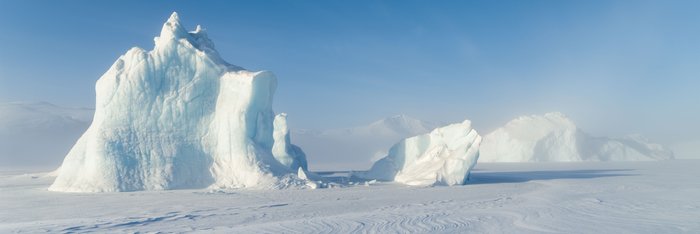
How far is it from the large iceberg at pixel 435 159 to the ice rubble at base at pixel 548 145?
36837 millimetres

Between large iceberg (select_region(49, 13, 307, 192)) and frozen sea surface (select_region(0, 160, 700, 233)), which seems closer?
frozen sea surface (select_region(0, 160, 700, 233))

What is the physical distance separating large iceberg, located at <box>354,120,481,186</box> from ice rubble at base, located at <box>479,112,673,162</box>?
36837 mm

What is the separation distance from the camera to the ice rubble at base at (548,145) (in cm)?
6206

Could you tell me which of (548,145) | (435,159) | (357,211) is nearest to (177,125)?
(357,211)

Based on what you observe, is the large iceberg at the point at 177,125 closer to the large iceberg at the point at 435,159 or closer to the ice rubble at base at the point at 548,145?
the large iceberg at the point at 435,159

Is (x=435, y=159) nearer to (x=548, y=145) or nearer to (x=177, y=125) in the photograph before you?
(x=177, y=125)

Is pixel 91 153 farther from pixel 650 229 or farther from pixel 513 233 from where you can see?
pixel 650 229

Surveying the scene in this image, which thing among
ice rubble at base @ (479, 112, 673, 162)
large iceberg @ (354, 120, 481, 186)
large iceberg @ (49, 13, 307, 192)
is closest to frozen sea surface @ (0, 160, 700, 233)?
large iceberg @ (49, 13, 307, 192)

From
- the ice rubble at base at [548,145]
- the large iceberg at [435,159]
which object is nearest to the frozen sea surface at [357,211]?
the large iceberg at [435,159]

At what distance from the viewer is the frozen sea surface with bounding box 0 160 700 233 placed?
11352 mm

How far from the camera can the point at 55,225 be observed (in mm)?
11508

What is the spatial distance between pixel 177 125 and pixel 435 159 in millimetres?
11653

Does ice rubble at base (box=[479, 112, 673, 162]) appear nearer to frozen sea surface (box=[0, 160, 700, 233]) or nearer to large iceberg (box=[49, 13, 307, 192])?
frozen sea surface (box=[0, 160, 700, 233])

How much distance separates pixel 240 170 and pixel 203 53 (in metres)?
5.15
